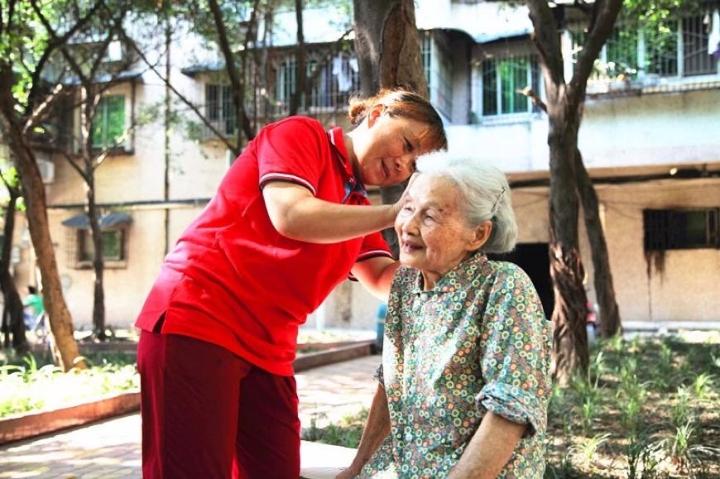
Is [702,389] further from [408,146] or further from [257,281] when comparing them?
[257,281]

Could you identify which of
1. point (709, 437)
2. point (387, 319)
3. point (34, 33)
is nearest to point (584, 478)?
point (709, 437)

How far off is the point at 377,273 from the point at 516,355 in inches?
31.1

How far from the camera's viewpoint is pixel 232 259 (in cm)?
206

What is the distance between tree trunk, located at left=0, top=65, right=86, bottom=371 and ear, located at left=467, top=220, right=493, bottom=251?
7.04 metres

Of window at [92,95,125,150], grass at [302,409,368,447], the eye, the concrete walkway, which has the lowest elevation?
the concrete walkway

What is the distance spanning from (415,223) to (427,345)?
32 cm

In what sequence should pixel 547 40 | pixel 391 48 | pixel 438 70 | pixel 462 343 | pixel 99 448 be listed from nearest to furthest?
pixel 462 343
pixel 391 48
pixel 99 448
pixel 547 40
pixel 438 70

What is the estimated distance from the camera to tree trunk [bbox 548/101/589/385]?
22.4ft

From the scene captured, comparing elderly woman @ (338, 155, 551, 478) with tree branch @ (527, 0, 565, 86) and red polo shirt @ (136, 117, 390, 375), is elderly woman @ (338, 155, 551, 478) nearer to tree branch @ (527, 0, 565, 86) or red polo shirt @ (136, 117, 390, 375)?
red polo shirt @ (136, 117, 390, 375)

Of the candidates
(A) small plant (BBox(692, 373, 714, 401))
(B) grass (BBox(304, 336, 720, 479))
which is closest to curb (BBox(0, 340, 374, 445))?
(B) grass (BBox(304, 336, 720, 479))

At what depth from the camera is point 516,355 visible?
5.42ft

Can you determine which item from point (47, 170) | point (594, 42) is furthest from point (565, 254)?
point (47, 170)

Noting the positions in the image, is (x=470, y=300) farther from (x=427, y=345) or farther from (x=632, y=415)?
(x=632, y=415)

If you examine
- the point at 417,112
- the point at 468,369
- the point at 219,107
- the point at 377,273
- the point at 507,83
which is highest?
the point at 507,83
